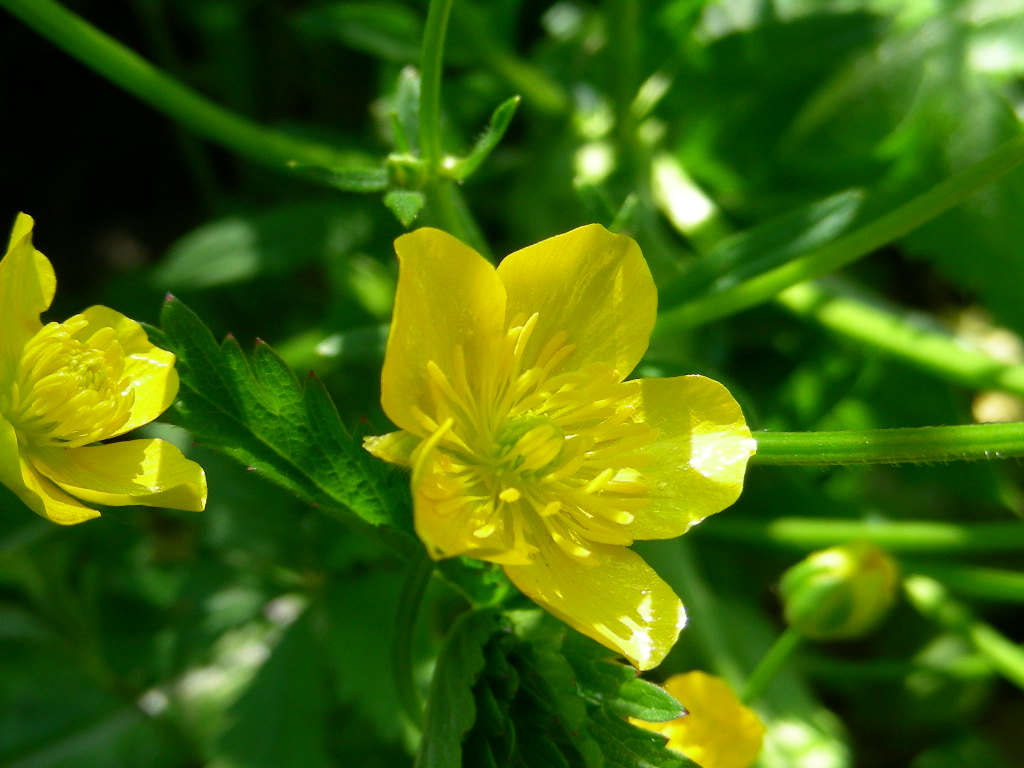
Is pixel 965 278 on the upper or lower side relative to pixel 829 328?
upper

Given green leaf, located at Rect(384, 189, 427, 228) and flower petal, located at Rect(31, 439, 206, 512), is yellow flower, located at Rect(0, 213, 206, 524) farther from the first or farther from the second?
green leaf, located at Rect(384, 189, 427, 228)

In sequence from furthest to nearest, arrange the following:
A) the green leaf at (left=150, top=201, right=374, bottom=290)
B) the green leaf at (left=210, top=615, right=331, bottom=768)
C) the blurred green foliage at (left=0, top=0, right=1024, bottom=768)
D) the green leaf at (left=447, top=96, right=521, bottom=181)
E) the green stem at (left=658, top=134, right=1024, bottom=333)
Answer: the green leaf at (left=150, top=201, right=374, bottom=290) < the blurred green foliage at (left=0, top=0, right=1024, bottom=768) < the green leaf at (left=210, top=615, right=331, bottom=768) < the green stem at (left=658, top=134, right=1024, bottom=333) < the green leaf at (left=447, top=96, right=521, bottom=181)

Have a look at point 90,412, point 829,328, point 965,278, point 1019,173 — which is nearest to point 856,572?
point 829,328

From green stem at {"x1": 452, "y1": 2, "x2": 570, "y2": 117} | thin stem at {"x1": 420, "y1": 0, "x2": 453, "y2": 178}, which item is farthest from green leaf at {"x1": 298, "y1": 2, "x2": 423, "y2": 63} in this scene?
thin stem at {"x1": 420, "y1": 0, "x2": 453, "y2": 178}

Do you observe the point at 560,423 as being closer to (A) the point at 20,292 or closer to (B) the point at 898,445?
(B) the point at 898,445

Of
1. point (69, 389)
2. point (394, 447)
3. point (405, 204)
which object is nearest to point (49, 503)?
point (69, 389)

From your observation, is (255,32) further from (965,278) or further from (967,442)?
(967,442)

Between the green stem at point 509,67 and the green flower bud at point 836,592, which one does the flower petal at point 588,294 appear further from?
the green stem at point 509,67

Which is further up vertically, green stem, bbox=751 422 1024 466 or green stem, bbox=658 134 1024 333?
green stem, bbox=658 134 1024 333
